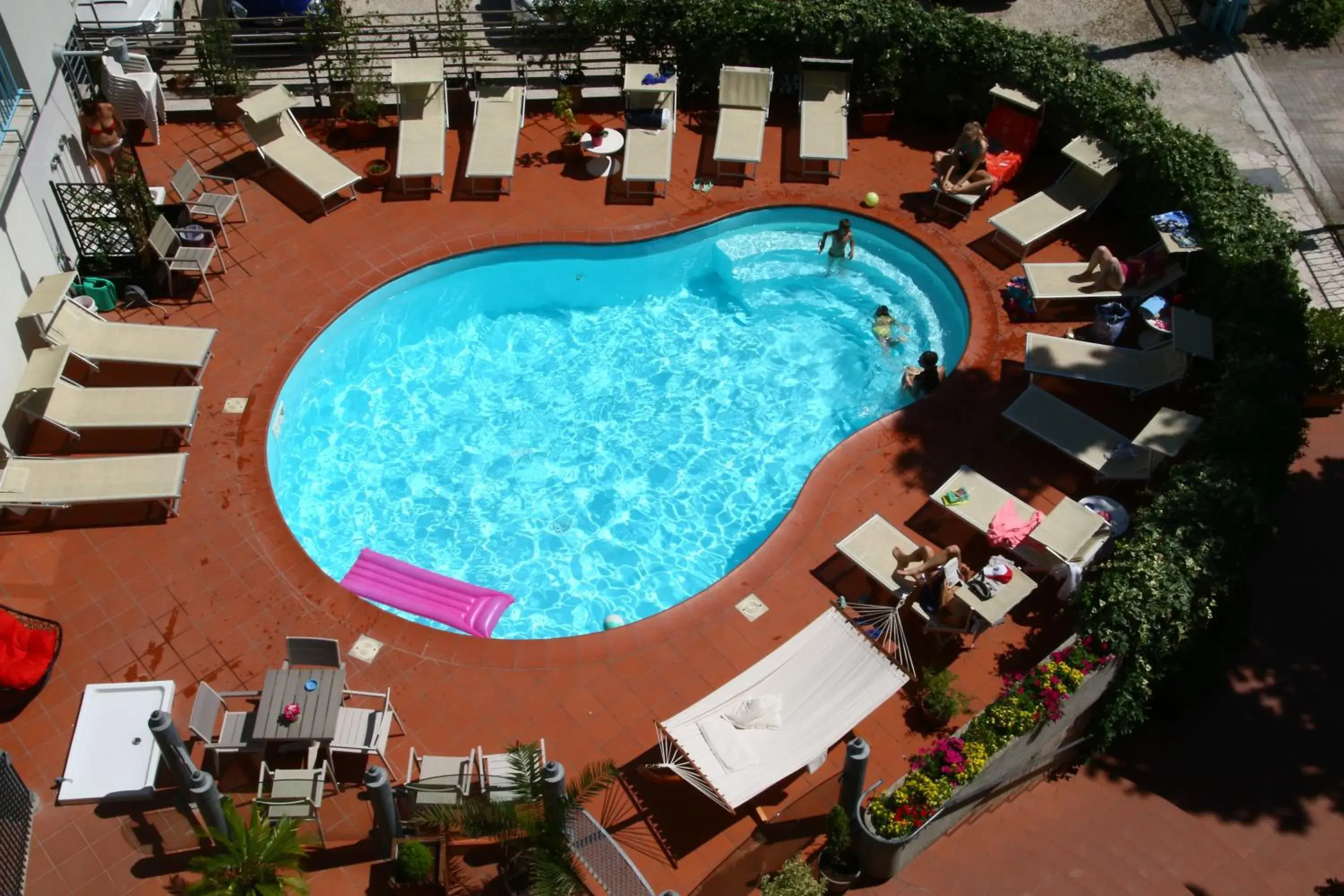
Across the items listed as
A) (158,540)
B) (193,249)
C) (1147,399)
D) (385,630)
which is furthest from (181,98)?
(1147,399)

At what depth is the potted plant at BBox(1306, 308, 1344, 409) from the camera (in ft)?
51.9

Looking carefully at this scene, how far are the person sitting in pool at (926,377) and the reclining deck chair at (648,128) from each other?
17.3 feet

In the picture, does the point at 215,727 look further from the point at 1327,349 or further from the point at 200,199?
the point at 1327,349

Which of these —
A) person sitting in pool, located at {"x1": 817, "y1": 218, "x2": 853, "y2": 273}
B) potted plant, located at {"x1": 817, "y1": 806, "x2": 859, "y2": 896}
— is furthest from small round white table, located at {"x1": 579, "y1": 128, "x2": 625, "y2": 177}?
potted plant, located at {"x1": 817, "y1": 806, "x2": 859, "y2": 896}

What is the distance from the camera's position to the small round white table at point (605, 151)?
64.3 feet

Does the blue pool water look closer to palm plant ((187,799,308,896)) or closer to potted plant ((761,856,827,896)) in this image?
palm plant ((187,799,308,896))

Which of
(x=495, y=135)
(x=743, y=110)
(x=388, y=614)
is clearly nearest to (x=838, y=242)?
(x=743, y=110)

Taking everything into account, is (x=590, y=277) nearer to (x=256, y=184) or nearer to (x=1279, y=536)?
(x=256, y=184)

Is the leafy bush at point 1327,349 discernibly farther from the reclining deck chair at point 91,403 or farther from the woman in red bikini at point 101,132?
the woman in red bikini at point 101,132

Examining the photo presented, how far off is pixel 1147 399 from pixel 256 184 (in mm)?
14315

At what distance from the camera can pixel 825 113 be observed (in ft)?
65.9

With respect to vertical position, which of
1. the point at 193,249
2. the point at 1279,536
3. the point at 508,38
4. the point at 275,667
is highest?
the point at 508,38

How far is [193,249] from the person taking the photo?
17.3 meters

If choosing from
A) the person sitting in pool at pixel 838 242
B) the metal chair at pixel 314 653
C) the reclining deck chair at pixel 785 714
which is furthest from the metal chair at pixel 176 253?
the reclining deck chair at pixel 785 714
